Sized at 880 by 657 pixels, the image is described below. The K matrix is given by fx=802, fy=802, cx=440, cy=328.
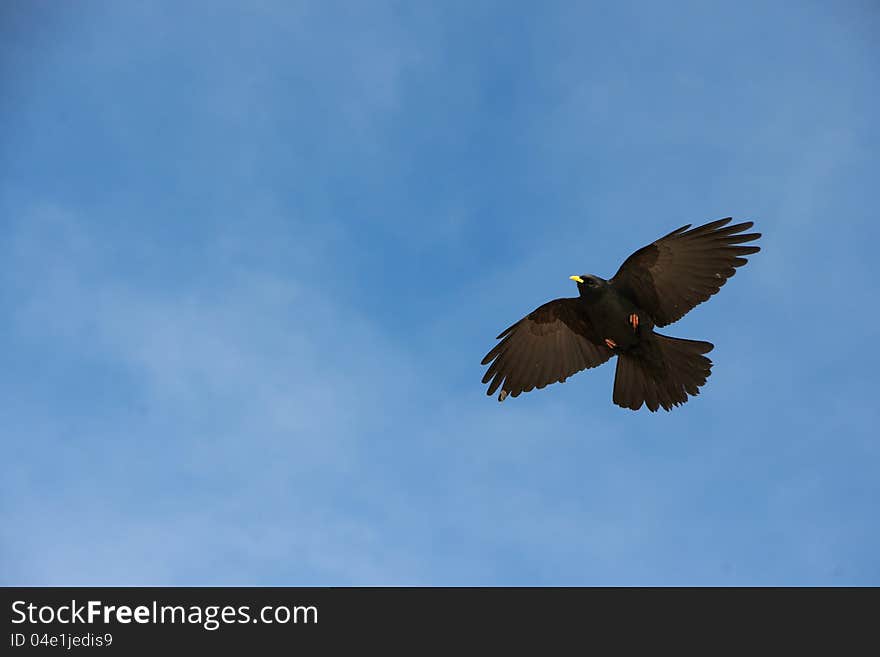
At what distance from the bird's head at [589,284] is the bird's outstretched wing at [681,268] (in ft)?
1.47

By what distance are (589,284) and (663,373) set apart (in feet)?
6.27

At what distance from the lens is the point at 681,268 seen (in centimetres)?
1312

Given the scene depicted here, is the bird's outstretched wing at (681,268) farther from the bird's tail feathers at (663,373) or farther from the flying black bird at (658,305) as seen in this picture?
the bird's tail feathers at (663,373)

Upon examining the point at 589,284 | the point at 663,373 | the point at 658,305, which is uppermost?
the point at 589,284

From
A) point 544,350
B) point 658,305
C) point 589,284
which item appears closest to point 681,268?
point 658,305

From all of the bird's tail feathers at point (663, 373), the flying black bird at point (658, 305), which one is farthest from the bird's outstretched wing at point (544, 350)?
the bird's tail feathers at point (663, 373)

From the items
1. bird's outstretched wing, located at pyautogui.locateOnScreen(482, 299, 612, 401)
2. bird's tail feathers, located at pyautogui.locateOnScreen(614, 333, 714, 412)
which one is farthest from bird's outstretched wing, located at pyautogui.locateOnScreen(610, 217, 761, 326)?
bird's outstretched wing, located at pyautogui.locateOnScreen(482, 299, 612, 401)

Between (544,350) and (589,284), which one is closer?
(589,284)

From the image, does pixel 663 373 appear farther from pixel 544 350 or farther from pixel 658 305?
pixel 544 350

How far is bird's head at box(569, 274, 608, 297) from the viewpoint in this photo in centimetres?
1322

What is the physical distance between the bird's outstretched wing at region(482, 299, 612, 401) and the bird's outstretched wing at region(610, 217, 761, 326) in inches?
46.6

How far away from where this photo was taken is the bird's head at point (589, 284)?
13219mm

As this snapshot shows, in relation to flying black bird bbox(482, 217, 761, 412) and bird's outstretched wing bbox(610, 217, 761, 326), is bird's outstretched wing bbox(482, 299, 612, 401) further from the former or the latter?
bird's outstretched wing bbox(610, 217, 761, 326)
